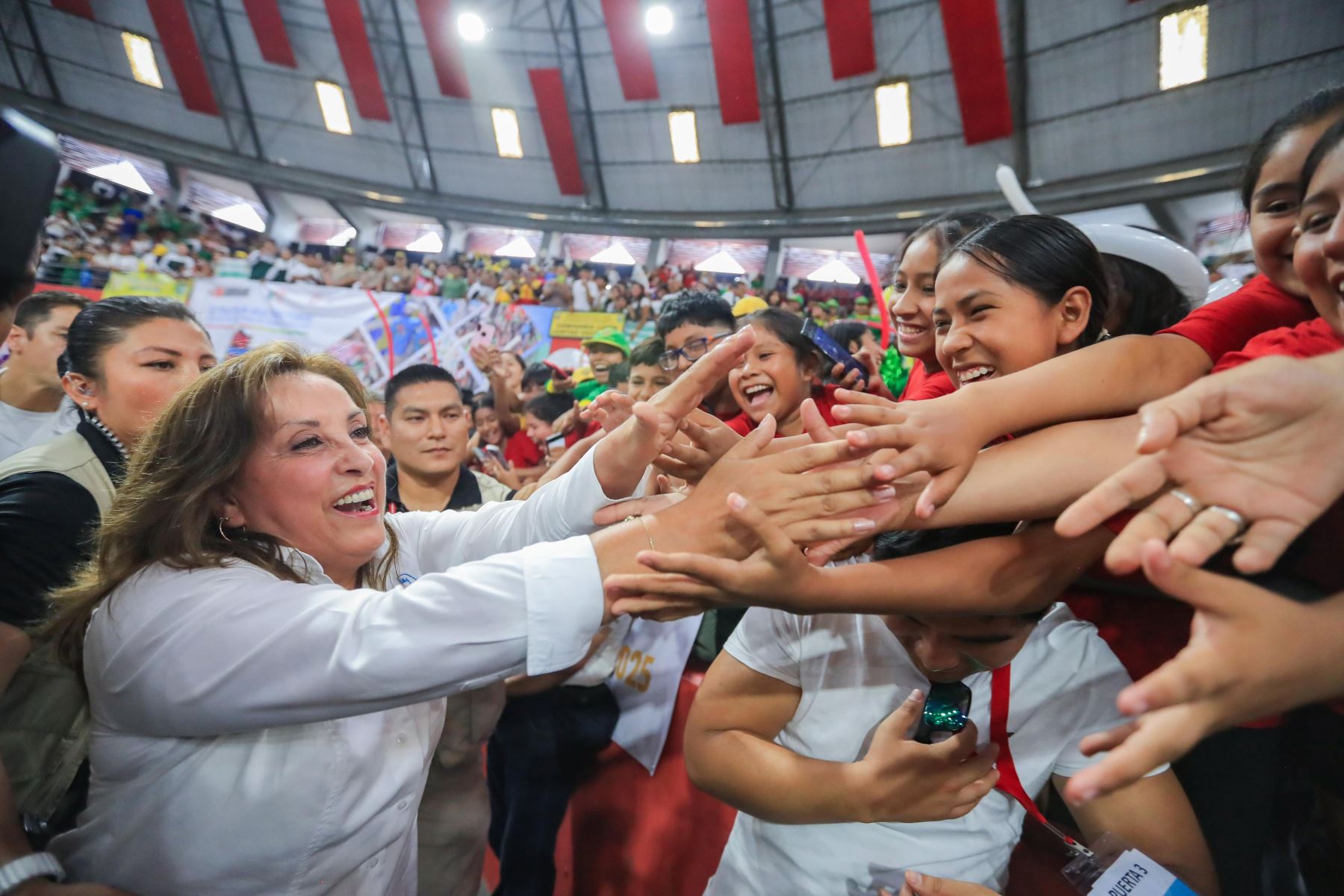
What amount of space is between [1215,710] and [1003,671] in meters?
0.59

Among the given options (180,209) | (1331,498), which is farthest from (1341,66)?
(180,209)

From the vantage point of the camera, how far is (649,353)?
329 centimetres

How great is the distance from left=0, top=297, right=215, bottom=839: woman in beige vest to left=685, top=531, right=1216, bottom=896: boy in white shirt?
1.35 meters

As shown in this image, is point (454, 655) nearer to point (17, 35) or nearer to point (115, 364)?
point (115, 364)

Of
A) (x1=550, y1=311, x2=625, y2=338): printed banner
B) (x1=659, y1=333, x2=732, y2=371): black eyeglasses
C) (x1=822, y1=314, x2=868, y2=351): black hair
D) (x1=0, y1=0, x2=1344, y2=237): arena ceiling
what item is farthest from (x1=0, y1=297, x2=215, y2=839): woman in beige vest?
(x1=0, y1=0, x2=1344, y2=237): arena ceiling

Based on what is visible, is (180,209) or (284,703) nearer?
(284,703)

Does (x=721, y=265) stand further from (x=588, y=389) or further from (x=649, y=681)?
(x=649, y=681)

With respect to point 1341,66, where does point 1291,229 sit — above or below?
below

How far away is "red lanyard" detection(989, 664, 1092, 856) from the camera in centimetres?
115

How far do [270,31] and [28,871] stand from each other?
14480 mm

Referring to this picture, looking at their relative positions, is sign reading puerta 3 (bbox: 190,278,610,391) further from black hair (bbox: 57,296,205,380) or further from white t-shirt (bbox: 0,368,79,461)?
black hair (bbox: 57,296,205,380)

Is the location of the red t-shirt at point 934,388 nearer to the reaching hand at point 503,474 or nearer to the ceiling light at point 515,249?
the reaching hand at point 503,474

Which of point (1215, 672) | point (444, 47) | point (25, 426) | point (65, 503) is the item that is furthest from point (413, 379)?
point (444, 47)

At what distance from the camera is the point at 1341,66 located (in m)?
8.09
